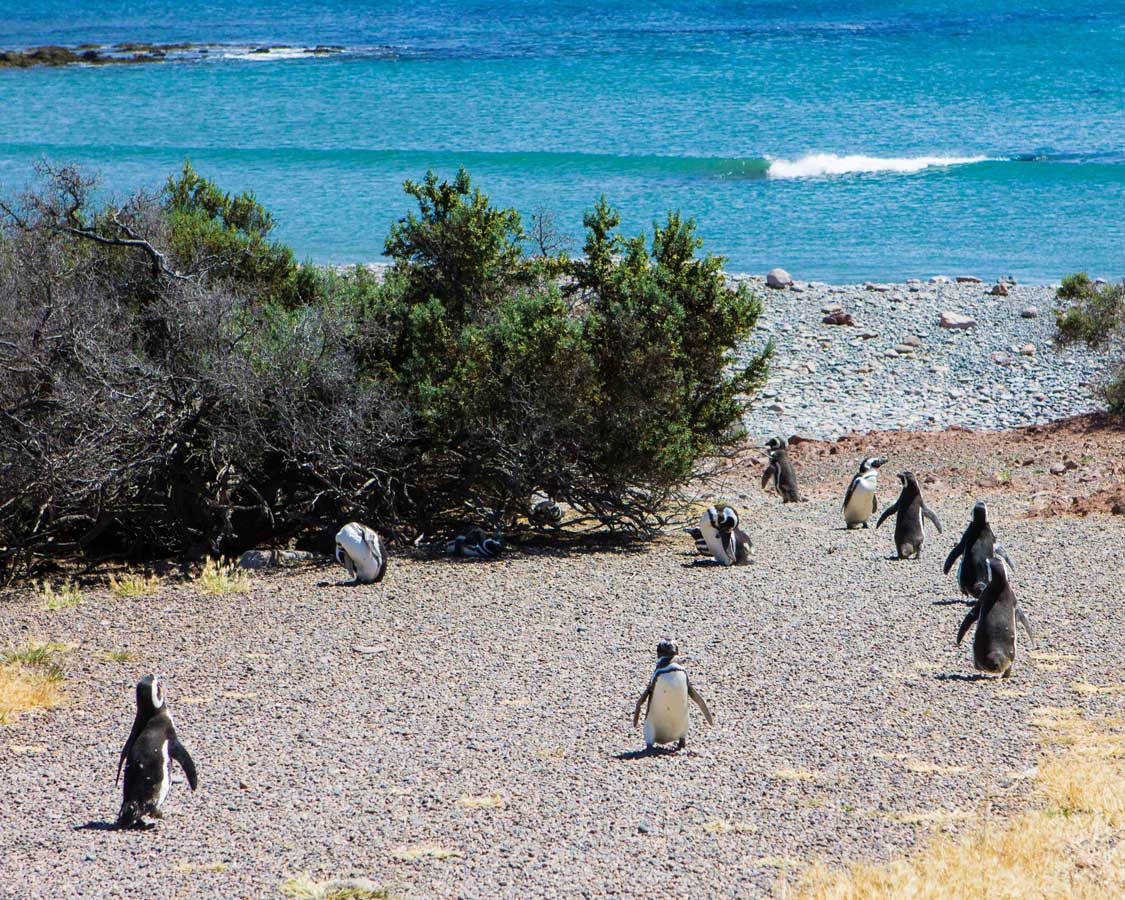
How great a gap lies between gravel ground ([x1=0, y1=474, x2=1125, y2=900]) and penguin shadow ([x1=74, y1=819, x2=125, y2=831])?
1.0 inches

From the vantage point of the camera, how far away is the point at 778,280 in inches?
1172

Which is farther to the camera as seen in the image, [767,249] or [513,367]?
[767,249]

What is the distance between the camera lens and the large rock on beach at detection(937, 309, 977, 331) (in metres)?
26.9

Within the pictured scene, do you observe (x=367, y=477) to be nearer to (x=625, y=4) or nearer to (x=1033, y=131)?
(x=1033, y=131)

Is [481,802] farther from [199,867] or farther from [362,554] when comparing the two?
[362,554]

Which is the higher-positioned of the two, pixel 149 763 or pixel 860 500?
pixel 860 500

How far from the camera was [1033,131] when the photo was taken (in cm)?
5409

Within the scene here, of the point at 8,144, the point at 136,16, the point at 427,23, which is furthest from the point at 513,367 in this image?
the point at 136,16

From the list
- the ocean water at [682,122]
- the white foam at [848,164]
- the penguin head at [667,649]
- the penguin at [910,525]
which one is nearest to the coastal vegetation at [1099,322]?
the penguin at [910,525]

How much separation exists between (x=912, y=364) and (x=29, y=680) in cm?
1922

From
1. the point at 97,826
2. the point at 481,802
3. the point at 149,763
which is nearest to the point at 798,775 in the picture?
the point at 481,802

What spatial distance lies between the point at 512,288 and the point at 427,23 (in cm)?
8254

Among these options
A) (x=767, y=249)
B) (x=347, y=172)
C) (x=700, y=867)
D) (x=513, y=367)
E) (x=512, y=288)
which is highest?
(x=347, y=172)

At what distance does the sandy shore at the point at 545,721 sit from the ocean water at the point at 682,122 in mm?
20695
